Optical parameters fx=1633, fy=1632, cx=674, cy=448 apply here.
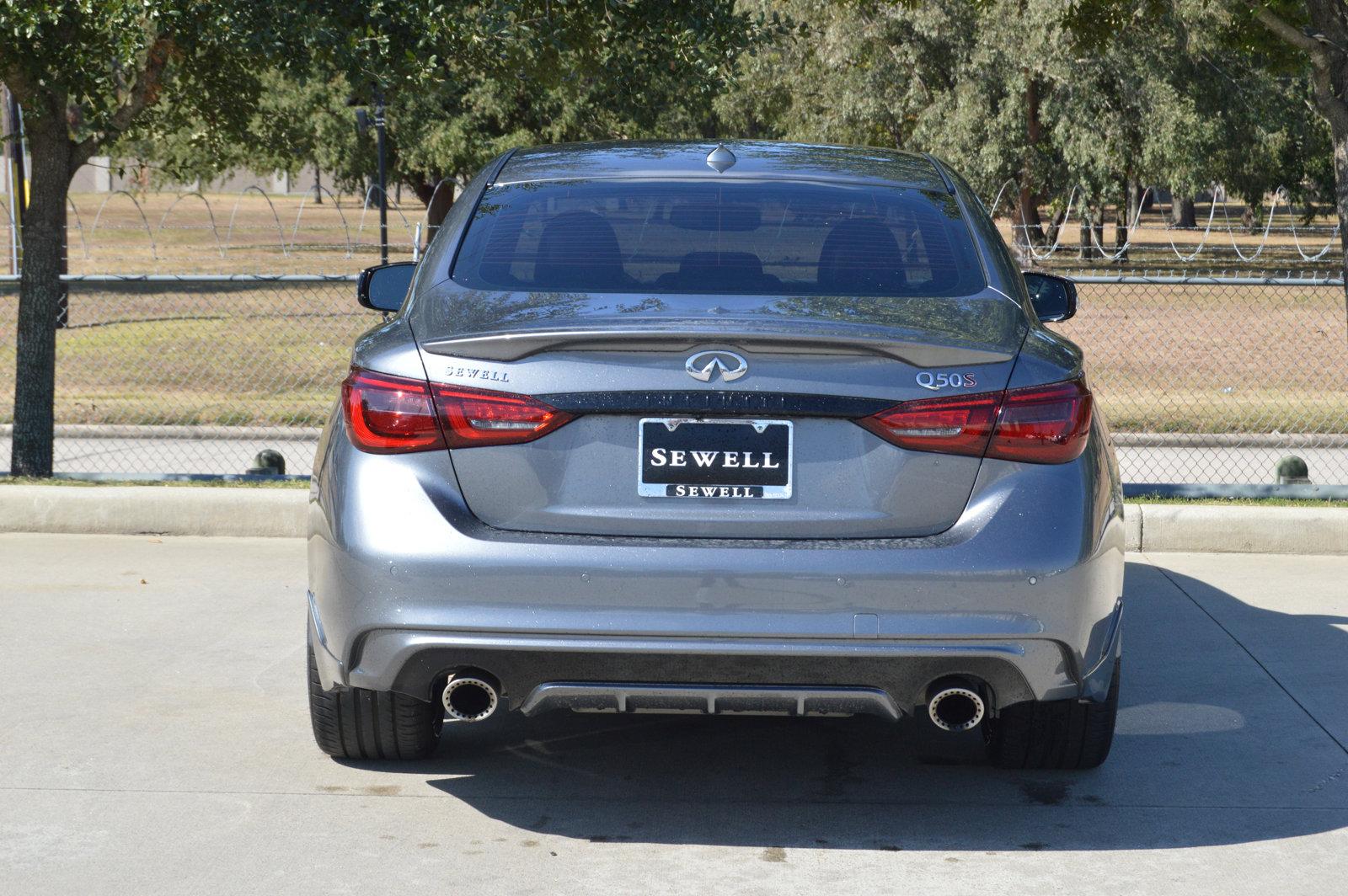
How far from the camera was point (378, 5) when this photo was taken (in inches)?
341

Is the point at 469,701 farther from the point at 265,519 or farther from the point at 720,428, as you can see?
the point at 265,519

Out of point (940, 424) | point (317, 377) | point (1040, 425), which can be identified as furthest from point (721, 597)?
point (317, 377)

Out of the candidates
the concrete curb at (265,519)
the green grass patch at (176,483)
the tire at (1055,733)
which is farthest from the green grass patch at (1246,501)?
the green grass patch at (176,483)

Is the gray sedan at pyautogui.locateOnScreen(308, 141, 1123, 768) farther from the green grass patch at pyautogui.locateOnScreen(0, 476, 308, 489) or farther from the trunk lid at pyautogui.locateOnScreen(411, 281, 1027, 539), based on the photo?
the green grass patch at pyautogui.locateOnScreen(0, 476, 308, 489)

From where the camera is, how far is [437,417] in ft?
12.5

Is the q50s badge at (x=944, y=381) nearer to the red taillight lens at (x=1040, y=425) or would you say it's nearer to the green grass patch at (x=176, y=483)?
the red taillight lens at (x=1040, y=425)

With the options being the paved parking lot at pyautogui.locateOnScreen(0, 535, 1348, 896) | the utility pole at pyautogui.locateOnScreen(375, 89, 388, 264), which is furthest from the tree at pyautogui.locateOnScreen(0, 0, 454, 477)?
the utility pole at pyautogui.locateOnScreen(375, 89, 388, 264)

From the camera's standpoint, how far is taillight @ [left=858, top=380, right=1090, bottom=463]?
12.3 ft

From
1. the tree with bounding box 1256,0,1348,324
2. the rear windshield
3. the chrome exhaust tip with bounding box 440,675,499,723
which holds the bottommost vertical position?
the chrome exhaust tip with bounding box 440,675,499,723

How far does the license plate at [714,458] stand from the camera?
376 centimetres

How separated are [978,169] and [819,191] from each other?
3135cm

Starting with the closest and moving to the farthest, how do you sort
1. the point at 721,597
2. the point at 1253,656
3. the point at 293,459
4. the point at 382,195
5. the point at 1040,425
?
the point at 721,597, the point at 1040,425, the point at 1253,656, the point at 293,459, the point at 382,195

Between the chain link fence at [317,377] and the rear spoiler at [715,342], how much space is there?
17.2 feet

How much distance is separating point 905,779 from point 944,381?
4.56 ft
